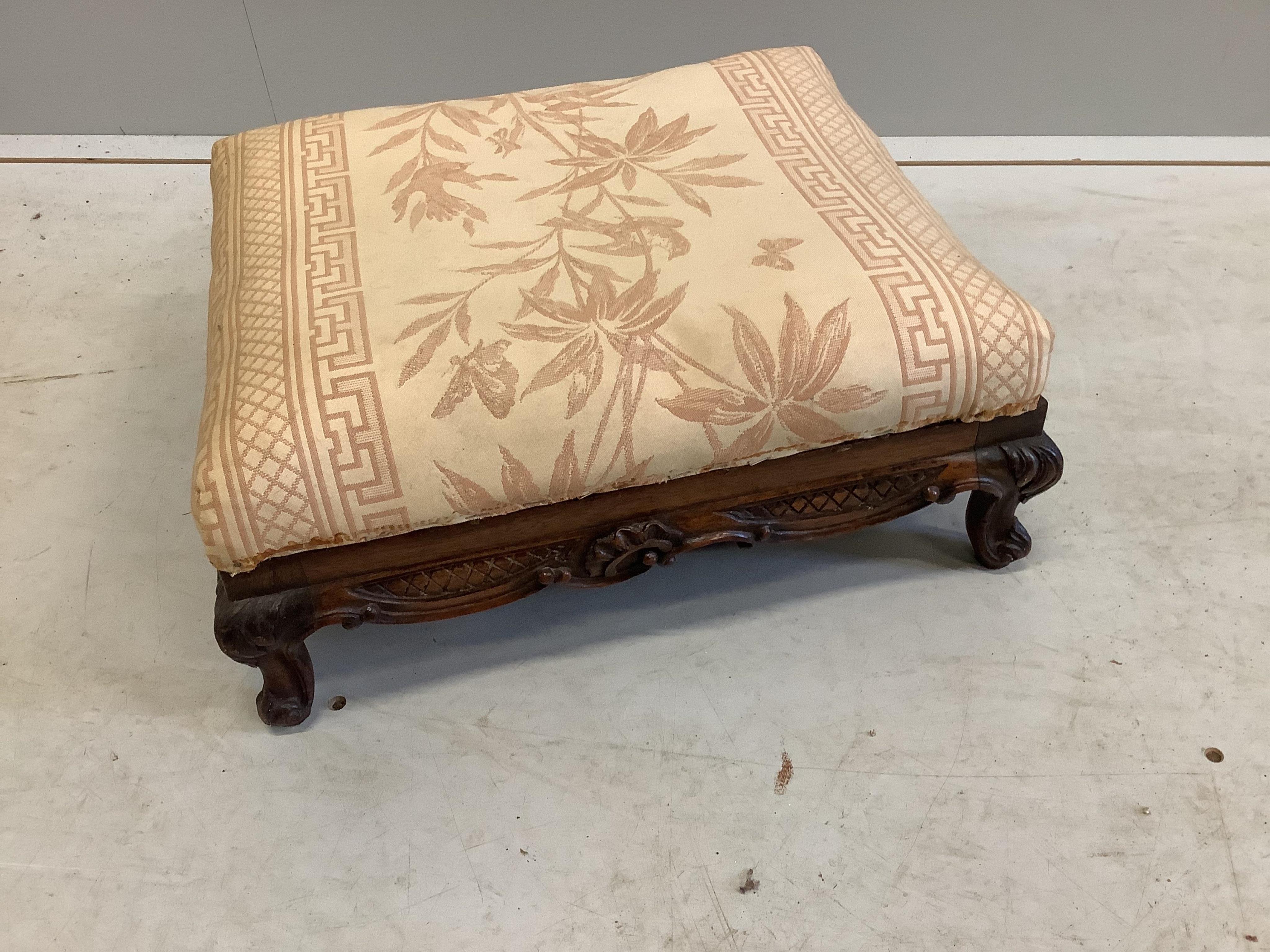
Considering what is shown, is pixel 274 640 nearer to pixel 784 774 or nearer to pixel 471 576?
pixel 471 576

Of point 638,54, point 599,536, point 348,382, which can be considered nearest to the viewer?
point 348,382

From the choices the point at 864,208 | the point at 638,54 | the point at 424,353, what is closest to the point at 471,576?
the point at 424,353

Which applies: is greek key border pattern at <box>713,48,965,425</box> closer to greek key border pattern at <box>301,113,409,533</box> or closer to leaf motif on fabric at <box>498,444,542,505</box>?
leaf motif on fabric at <box>498,444,542,505</box>

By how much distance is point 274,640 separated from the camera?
1085 millimetres

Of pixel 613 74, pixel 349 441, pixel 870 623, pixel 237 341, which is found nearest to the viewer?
pixel 349 441

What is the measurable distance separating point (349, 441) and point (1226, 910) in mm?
983

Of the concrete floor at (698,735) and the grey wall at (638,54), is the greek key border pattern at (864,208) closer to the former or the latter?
the concrete floor at (698,735)

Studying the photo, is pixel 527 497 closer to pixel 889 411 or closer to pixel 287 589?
pixel 287 589

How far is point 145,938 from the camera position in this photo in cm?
103

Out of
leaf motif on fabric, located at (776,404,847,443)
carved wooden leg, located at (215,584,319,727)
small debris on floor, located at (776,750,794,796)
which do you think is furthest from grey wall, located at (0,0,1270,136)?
small debris on floor, located at (776,750,794,796)

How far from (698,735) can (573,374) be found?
444mm

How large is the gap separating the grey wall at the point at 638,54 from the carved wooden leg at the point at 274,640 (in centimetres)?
137

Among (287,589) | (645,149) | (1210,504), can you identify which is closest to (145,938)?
(287,589)

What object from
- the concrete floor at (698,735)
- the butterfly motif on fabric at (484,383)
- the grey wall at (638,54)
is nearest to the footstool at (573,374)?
the butterfly motif on fabric at (484,383)
